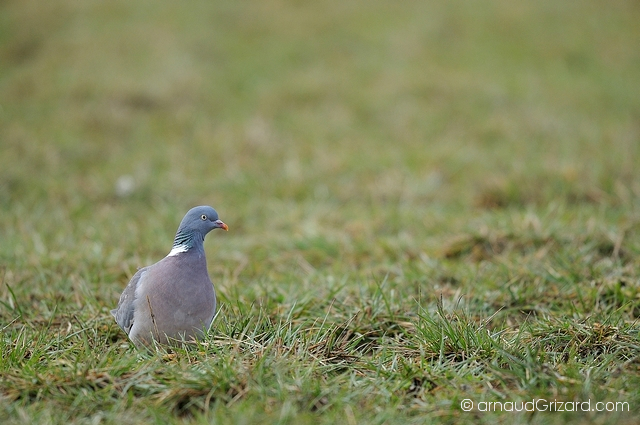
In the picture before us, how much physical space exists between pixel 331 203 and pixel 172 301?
3889 mm

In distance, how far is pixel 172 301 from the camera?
10.1 ft

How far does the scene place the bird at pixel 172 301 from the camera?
3084mm

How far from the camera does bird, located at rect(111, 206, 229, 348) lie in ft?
10.1

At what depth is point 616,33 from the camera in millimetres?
12320

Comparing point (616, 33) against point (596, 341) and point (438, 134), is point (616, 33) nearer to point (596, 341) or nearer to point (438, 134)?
point (438, 134)

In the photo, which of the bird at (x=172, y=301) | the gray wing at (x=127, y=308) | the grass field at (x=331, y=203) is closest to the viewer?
the grass field at (x=331, y=203)

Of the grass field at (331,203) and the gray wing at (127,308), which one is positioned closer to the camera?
the grass field at (331,203)

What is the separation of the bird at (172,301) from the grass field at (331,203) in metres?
0.12

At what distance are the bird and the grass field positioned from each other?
0.12 meters

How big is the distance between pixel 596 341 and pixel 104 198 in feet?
18.1

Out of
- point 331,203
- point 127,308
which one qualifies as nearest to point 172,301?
point 127,308

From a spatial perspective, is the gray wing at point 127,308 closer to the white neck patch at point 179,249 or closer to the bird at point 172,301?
the bird at point 172,301

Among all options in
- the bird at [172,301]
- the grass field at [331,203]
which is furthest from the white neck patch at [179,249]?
the grass field at [331,203]

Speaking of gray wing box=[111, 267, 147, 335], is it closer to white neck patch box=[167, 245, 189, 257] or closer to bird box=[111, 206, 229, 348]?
bird box=[111, 206, 229, 348]
